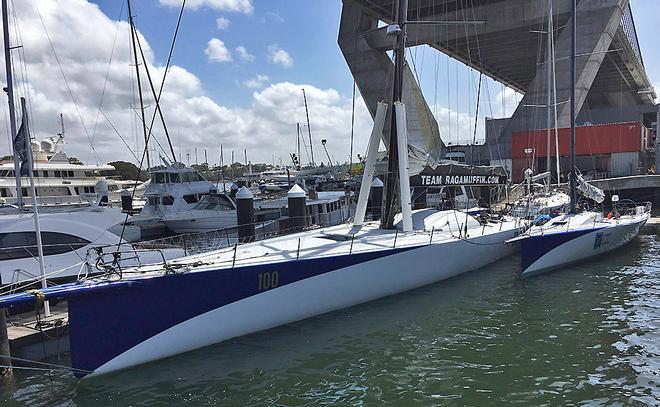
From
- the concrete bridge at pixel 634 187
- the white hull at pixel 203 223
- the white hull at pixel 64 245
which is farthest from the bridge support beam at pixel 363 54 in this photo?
the white hull at pixel 64 245

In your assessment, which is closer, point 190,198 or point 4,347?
point 4,347

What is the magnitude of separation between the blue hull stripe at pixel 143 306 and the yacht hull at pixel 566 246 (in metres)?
8.72

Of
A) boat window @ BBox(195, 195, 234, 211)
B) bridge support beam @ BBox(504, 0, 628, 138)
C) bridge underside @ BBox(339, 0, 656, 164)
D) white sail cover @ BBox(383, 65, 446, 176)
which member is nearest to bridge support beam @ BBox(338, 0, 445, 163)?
bridge underside @ BBox(339, 0, 656, 164)

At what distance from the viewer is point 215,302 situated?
862cm

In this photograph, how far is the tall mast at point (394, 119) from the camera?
1247cm

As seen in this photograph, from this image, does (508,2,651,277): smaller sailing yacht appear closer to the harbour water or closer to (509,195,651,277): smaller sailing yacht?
(509,195,651,277): smaller sailing yacht

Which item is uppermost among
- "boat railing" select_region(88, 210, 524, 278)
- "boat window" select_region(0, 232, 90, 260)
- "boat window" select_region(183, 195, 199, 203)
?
"boat window" select_region(183, 195, 199, 203)

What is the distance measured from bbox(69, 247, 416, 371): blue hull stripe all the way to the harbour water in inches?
22.6

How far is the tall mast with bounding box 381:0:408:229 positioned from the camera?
1247 centimetres

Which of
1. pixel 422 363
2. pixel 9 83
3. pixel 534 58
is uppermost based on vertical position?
pixel 534 58

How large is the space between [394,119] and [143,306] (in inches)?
322

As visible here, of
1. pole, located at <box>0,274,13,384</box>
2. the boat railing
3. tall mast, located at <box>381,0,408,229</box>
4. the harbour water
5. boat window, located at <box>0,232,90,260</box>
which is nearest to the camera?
the harbour water

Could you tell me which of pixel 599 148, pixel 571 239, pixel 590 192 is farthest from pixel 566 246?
pixel 599 148

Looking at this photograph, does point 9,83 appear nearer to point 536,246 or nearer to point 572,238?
point 536,246
